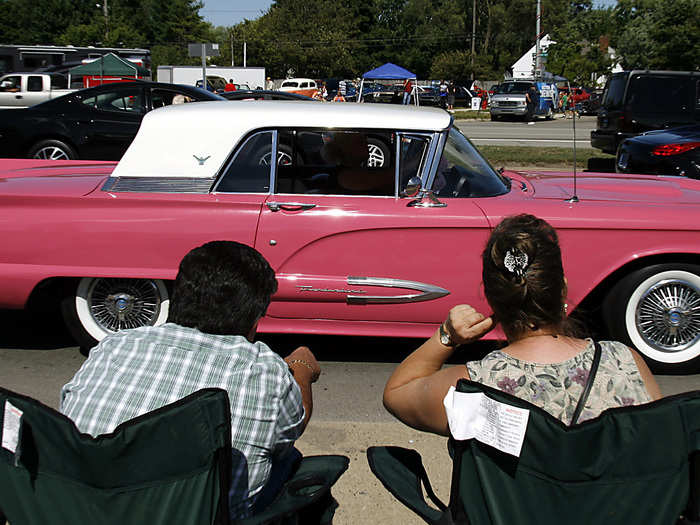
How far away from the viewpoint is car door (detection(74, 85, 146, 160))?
35.2ft

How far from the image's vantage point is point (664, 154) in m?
10.2

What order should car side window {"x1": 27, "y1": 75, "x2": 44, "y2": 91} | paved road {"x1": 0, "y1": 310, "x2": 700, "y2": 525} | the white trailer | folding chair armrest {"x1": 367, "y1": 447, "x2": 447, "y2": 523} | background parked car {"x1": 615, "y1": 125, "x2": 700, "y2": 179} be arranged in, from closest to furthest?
folding chair armrest {"x1": 367, "y1": 447, "x2": 447, "y2": 523}
paved road {"x1": 0, "y1": 310, "x2": 700, "y2": 525}
background parked car {"x1": 615, "y1": 125, "x2": 700, "y2": 179}
car side window {"x1": 27, "y1": 75, "x2": 44, "y2": 91}
the white trailer

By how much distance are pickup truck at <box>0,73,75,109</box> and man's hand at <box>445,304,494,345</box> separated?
16922 mm

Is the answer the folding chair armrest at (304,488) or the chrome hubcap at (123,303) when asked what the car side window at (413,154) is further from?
the folding chair armrest at (304,488)

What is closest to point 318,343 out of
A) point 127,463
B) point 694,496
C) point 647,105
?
point 127,463

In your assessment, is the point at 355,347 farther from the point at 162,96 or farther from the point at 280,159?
the point at 162,96

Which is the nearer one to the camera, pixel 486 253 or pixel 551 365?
pixel 551 365

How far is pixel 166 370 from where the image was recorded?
2.02m

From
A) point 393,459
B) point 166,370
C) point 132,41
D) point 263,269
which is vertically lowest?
point 393,459

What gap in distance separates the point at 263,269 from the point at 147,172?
2356 millimetres

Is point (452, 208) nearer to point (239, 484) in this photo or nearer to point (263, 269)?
point (263, 269)

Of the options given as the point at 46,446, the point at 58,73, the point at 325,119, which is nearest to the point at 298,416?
the point at 46,446

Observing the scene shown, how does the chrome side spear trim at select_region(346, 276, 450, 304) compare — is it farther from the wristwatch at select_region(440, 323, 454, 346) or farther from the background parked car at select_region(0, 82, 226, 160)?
the background parked car at select_region(0, 82, 226, 160)

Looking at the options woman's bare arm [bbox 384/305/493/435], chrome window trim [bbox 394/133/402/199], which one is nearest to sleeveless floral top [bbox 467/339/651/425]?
woman's bare arm [bbox 384/305/493/435]
